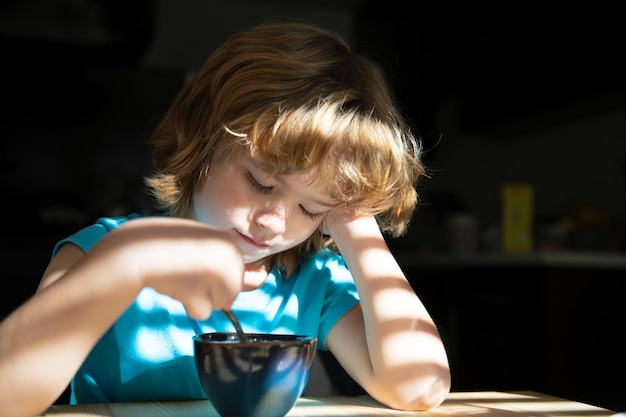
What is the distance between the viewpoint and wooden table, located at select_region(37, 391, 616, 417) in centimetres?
81

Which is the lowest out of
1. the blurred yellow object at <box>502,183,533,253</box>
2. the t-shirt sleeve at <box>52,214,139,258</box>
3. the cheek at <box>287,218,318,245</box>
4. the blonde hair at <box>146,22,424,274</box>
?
the blurred yellow object at <box>502,183,533,253</box>

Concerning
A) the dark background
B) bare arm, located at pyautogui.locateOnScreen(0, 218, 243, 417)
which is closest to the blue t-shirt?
bare arm, located at pyautogui.locateOnScreen(0, 218, 243, 417)

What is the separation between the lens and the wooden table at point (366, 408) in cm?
81

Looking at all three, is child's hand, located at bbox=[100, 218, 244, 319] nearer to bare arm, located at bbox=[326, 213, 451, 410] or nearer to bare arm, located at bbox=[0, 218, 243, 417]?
bare arm, located at bbox=[0, 218, 243, 417]

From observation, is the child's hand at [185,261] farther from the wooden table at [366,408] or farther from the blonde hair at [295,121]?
the blonde hair at [295,121]

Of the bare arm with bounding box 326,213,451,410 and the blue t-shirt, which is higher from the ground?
the bare arm with bounding box 326,213,451,410

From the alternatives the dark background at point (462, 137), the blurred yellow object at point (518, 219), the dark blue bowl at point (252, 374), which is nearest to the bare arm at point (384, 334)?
the dark blue bowl at point (252, 374)

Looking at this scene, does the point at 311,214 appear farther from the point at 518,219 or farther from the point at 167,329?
the point at 518,219

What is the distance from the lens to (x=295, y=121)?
1000mm

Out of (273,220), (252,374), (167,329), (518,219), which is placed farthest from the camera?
(518,219)

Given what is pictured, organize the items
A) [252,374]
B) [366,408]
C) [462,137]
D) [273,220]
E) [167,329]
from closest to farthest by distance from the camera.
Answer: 1. [252,374]
2. [366,408]
3. [273,220]
4. [167,329]
5. [462,137]

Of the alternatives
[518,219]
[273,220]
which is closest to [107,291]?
[273,220]

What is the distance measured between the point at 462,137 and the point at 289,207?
330 cm

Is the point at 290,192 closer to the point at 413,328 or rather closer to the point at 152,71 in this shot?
the point at 413,328
